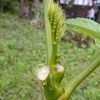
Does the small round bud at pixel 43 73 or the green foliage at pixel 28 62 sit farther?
the green foliage at pixel 28 62

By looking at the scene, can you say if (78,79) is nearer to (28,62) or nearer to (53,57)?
(53,57)

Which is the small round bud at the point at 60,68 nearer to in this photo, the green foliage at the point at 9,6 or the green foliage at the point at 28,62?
the green foliage at the point at 28,62

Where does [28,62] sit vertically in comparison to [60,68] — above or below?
below

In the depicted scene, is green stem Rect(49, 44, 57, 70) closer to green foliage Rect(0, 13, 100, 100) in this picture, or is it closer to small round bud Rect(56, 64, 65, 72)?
small round bud Rect(56, 64, 65, 72)

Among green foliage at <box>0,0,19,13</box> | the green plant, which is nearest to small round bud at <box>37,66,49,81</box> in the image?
the green plant

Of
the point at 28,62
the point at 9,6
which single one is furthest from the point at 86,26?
the point at 9,6

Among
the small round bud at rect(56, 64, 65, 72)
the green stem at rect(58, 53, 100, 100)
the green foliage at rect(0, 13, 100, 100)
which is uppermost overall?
the small round bud at rect(56, 64, 65, 72)

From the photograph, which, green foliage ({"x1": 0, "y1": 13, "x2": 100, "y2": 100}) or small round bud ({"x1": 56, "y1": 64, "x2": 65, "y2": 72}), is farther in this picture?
green foliage ({"x1": 0, "y1": 13, "x2": 100, "y2": 100})

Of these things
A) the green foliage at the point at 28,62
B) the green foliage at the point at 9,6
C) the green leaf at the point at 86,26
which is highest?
the green leaf at the point at 86,26

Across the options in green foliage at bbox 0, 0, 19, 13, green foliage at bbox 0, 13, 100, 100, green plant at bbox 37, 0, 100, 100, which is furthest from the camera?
green foliage at bbox 0, 0, 19, 13

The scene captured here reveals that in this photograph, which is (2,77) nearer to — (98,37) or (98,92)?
(98,92)

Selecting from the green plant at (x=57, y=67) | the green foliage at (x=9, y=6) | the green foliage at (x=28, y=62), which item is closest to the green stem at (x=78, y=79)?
the green plant at (x=57, y=67)
